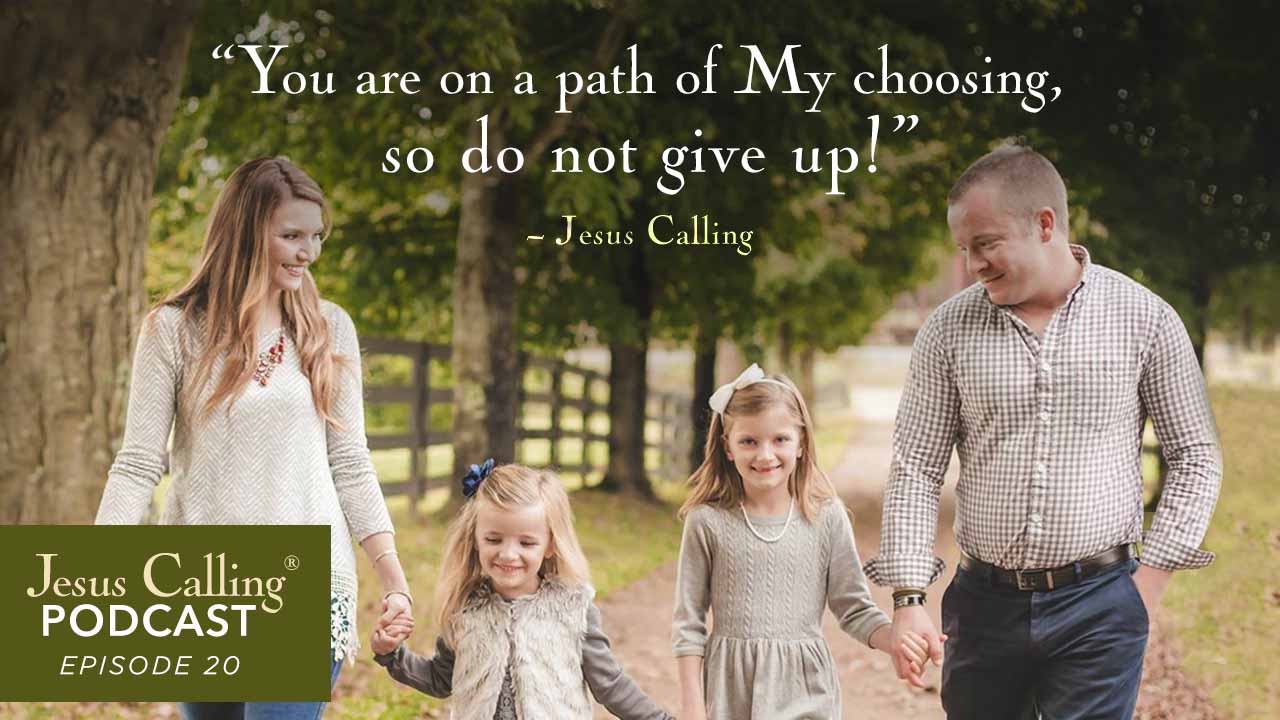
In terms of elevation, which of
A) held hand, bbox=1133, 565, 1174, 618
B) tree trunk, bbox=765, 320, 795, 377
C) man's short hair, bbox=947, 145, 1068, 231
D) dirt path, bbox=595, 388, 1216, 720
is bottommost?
dirt path, bbox=595, 388, 1216, 720

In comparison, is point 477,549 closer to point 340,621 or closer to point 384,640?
point 384,640

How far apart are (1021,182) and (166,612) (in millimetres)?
2751

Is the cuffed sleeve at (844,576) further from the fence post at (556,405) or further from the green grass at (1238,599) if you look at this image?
the fence post at (556,405)

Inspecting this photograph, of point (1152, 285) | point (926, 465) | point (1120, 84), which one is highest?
point (1120, 84)

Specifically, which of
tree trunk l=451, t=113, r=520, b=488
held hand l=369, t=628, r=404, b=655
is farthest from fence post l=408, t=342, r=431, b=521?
held hand l=369, t=628, r=404, b=655

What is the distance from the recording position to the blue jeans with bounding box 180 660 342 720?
130 inches

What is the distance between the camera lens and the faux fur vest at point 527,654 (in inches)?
146

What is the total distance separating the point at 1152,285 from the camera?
38.5ft

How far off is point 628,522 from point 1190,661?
6587mm

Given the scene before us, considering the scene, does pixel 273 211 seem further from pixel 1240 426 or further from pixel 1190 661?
pixel 1240 426

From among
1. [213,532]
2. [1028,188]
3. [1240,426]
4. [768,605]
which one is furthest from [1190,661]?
[1240,426]

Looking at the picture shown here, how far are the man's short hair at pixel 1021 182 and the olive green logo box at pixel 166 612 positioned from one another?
191 centimetres

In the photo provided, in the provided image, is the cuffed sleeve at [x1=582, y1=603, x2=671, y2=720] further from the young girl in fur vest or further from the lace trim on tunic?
the lace trim on tunic

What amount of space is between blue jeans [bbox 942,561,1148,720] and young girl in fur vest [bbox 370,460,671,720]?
2.90 feet
